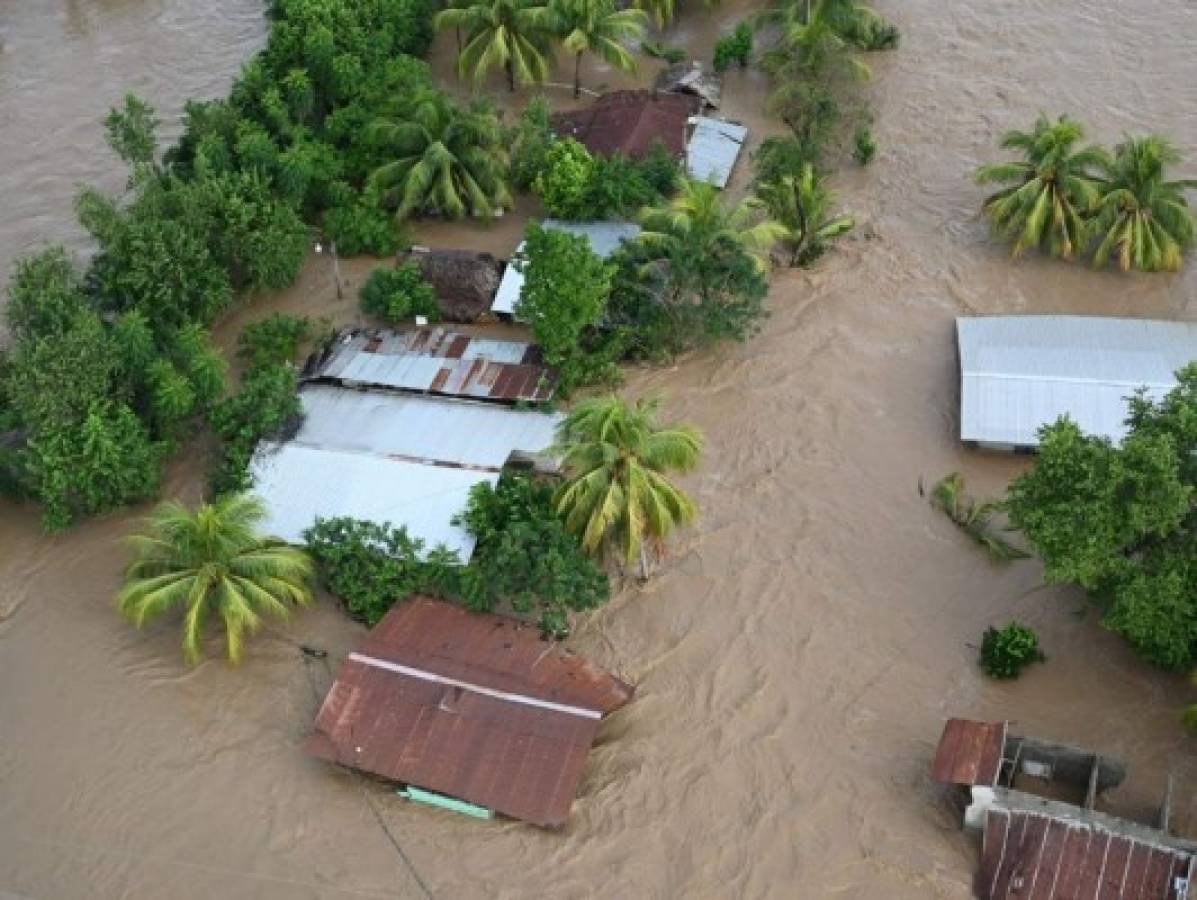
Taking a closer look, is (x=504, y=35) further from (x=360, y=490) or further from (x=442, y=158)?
(x=360, y=490)

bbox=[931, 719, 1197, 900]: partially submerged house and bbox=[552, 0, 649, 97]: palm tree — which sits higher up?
bbox=[552, 0, 649, 97]: palm tree

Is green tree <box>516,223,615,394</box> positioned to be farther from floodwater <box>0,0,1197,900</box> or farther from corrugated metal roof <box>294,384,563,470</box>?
floodwater <box>0,0,1197,900</box>

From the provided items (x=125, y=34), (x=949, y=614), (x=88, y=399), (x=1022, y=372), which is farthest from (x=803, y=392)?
(x=125, y=34)

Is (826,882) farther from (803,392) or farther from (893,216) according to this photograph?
(893,216)

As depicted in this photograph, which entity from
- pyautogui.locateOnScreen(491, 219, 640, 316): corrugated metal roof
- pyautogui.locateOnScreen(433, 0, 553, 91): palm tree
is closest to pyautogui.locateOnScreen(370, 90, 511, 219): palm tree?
pyautogui.locateOnScreen(491, 219, 640, 316): corrugated metal roof

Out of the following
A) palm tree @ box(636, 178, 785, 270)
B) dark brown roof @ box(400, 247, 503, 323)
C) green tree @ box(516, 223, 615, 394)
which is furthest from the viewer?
dark brown roof @ box(400, 247, 503, 323)

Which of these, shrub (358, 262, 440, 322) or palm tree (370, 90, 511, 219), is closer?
shrub (358, 262, 440, 322)

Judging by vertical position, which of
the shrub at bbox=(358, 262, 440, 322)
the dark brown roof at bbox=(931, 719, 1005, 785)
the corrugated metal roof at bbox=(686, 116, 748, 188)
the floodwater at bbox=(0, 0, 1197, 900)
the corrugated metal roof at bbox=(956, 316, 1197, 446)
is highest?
the corrugated metal roof at bbox=(686, 116, 748, 188)

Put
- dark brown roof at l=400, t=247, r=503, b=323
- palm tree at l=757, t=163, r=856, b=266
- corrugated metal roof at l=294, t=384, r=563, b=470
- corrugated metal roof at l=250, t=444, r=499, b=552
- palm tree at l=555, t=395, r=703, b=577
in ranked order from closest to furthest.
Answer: palm tree at l=555, t=395, r=703, b=577, corrugated metal roof at l=250, t=444, r=499, b=552, corrugated metal roof at l=294, t=384, r=563, b=470, dark brown roof at l=400, t=247, r=503, b=323, palm tree at l=757, t=163, r=856, b=266
